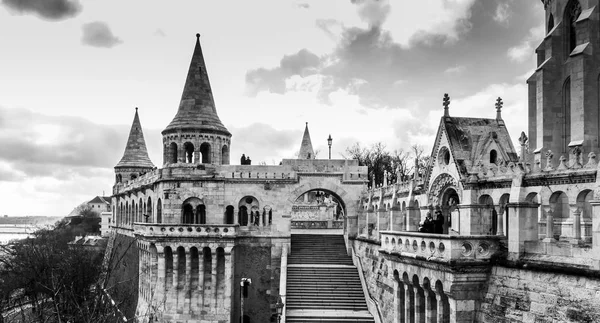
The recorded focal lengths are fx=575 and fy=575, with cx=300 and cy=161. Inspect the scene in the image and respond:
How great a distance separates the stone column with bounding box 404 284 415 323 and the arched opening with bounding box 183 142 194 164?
21.2m

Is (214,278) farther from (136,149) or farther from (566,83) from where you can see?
(136,149)

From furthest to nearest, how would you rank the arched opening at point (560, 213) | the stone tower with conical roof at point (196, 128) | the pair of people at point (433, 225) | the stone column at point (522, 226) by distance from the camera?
the stone tower with conical roof at point (196, 128) → the pair of people at point (433, 225) → the arched opening at point (560, 213) → the stone column at point (522, 226)

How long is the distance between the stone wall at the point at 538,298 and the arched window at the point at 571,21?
10.7 metres

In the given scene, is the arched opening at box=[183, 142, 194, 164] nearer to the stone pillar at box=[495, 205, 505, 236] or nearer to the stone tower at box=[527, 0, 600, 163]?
the stone tower at box=[527, 0, 600, 163]

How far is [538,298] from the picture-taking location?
47.4 ft

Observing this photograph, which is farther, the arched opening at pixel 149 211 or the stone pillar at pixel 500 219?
the arched opening at pixel 149 211

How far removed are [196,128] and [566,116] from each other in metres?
22.3

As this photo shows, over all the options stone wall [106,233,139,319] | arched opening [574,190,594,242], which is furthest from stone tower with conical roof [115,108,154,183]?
arched opening [574,190,594,242]

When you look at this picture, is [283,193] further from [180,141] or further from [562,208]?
[562,208]

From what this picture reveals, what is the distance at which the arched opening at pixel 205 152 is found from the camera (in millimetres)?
37438

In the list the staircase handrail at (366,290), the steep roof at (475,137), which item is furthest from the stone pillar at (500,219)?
the staircase handrail at (366,290)

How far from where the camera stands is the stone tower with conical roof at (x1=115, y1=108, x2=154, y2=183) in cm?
5862

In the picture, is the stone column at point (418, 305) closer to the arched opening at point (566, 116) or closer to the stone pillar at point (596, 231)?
the stone pillar at point (596, 231)

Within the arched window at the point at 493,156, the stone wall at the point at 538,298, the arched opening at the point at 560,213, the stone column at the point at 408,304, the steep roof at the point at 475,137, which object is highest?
the steep roof at the point at 475,137
